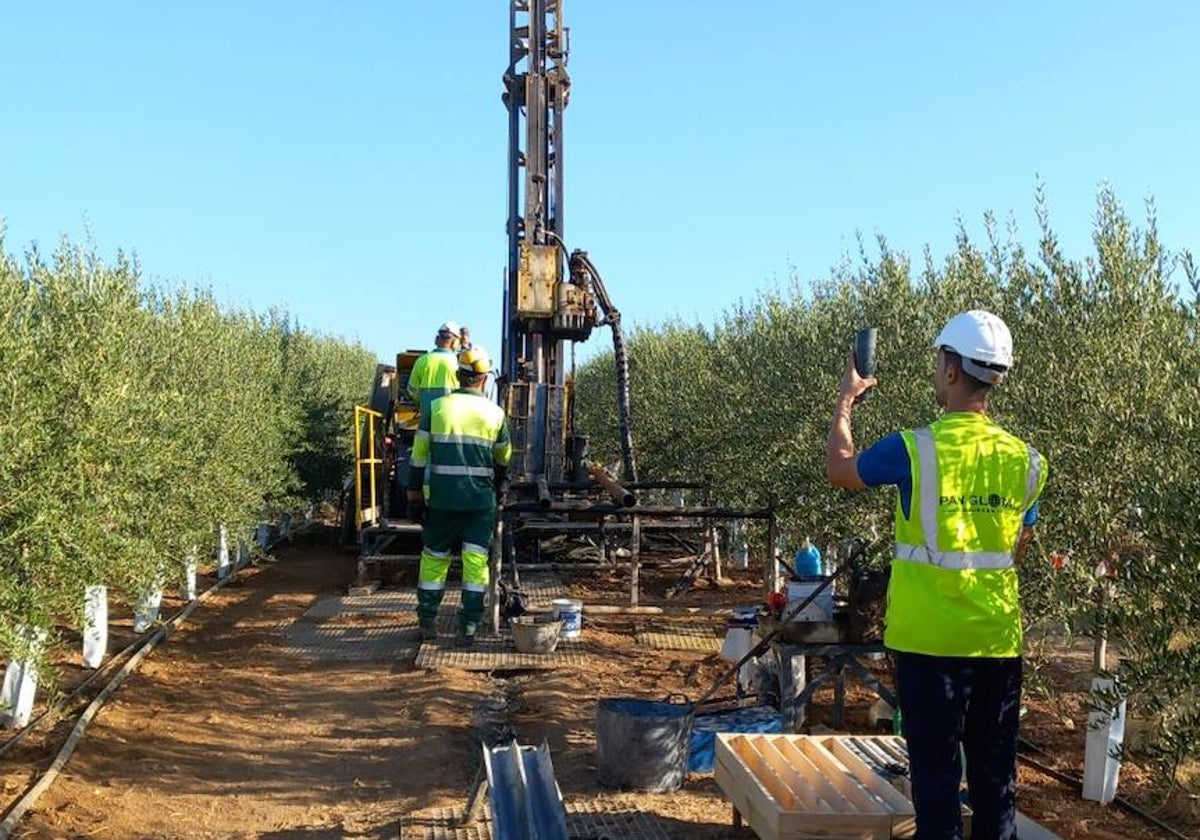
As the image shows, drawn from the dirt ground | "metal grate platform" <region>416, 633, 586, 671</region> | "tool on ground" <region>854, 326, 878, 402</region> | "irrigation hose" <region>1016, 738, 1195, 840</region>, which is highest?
"tool on ground" <region>854, 326, 878, 402</region>

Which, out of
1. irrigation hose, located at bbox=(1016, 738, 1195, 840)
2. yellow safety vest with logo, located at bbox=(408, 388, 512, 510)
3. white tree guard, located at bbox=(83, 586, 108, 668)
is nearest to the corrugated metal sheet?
irrigation hose, located at bbox=(1016, 738, 1195, 840)

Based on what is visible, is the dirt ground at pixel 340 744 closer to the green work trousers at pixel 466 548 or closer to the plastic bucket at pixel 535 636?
the plastic bucket at pixel 535 636

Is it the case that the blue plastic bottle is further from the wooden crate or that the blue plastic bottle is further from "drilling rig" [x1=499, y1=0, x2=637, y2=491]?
"drilling rig" [x1=499, y1=0, x2=637, y2=491]

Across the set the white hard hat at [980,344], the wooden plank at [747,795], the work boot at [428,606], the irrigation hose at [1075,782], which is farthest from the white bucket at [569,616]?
the white hard hat at [980,344]

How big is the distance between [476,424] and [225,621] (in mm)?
4606

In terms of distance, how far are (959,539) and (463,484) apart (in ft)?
17.7

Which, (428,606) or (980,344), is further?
(428,606)

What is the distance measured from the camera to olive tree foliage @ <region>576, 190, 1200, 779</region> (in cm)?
428

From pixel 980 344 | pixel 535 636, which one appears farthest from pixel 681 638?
pixel 980 344

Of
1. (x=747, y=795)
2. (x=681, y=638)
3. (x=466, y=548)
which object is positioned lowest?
(x=681, y=638)

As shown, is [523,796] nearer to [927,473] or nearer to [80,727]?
[927,473]

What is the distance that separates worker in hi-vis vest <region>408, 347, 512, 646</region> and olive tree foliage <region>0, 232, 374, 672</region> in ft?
7.54

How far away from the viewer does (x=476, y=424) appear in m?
8.46

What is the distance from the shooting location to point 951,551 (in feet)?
11.6
